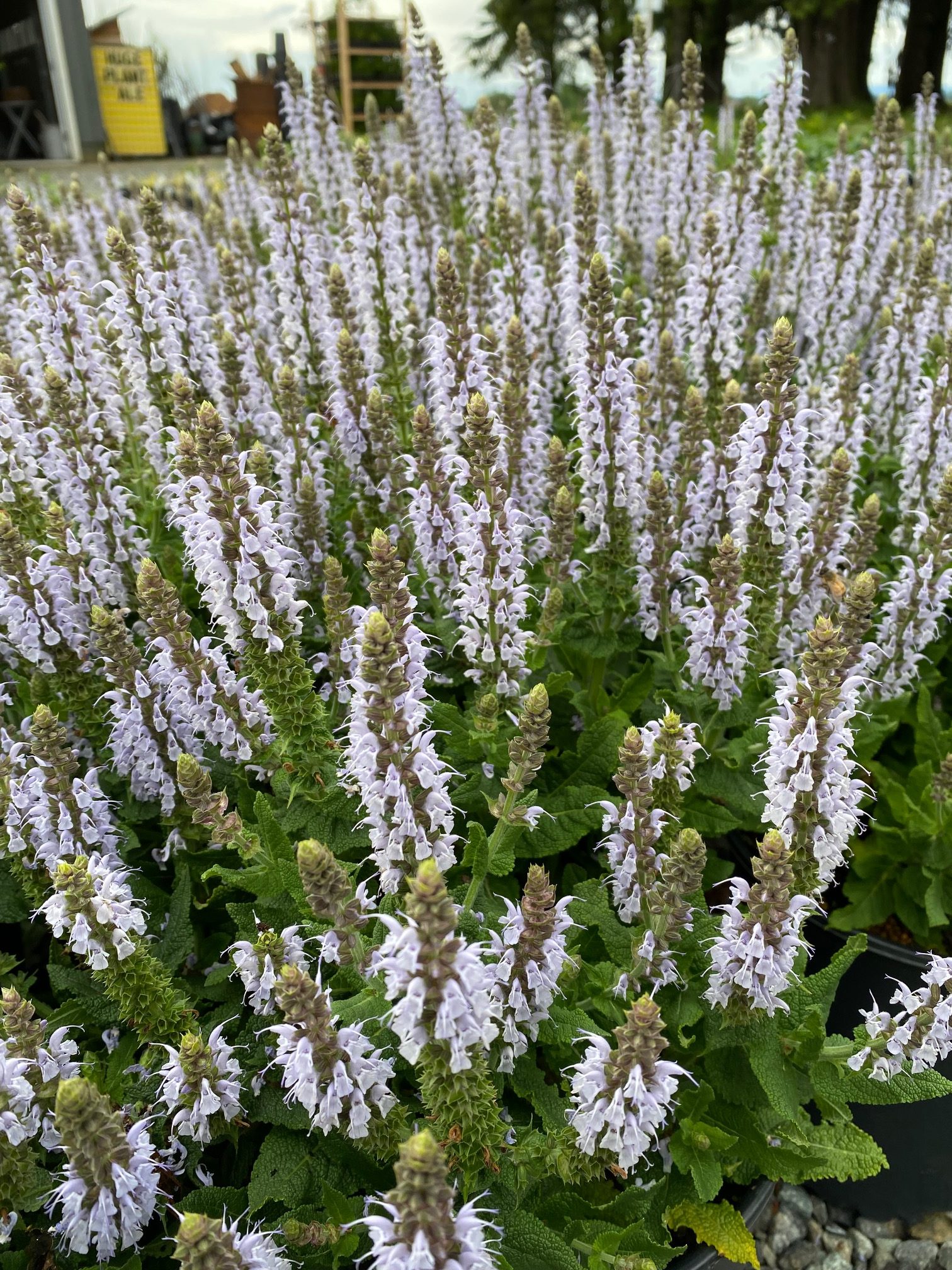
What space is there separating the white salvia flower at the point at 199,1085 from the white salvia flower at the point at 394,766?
24.3 inches

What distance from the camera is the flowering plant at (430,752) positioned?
1.98m

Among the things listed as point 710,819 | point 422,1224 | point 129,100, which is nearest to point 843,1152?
point 710,819

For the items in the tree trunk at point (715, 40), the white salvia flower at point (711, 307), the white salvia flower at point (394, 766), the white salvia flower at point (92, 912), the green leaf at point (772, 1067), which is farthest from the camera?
the tree trunk at point (715, 40)

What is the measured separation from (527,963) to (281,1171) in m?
0.84

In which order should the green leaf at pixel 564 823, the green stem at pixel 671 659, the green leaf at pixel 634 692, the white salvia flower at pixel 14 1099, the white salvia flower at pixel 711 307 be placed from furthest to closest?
the white salvia flower at pixel 711 307 → the green leaf at pixel 634 692 → the green stem at pixel 671 659 → the green leaf at pixel 564 823 → the white salvia flower at pixel 14 1099

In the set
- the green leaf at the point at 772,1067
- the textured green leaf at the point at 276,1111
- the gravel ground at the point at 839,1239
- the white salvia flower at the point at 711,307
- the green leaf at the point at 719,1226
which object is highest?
the white salvia flower at the point at 711,307

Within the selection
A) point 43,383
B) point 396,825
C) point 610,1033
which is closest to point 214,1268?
point 396,825

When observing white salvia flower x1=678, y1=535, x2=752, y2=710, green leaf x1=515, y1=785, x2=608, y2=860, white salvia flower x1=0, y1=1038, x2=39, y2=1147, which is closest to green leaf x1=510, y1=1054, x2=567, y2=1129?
green leaf x1=515, y1=785, x2=608, y2=860

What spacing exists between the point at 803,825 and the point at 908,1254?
2.45 meters

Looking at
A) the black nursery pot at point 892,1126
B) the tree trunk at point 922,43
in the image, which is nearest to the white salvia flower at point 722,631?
the black nursery pot at point 892,1126

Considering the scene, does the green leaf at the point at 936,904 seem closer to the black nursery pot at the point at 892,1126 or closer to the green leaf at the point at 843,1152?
the black nursery pot at the point at 892,1126

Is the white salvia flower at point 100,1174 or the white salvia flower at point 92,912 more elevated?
the white salvia flower at point 92,912

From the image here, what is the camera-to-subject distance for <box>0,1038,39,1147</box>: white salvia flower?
1977 mm

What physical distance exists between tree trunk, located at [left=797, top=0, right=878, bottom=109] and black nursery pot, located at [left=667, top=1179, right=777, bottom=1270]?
2696 cm
